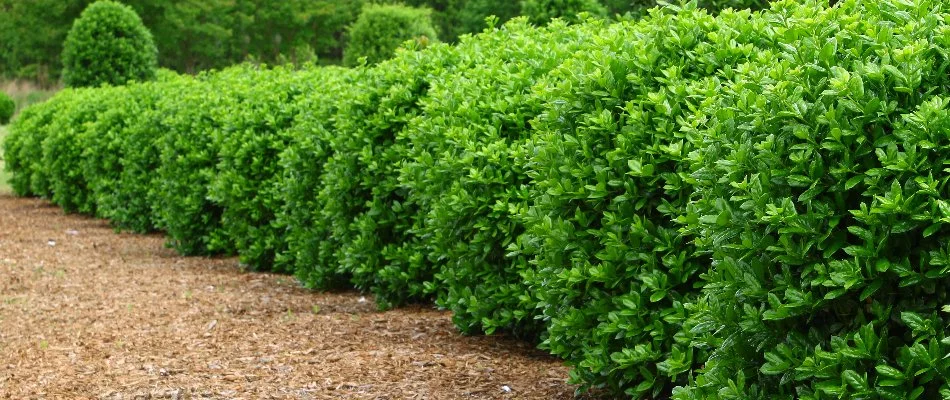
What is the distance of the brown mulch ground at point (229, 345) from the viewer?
15.6 feet

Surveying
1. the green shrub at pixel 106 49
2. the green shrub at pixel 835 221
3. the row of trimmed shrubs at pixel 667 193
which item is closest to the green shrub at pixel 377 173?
the row of trimmed shrubs at pixel 667 193

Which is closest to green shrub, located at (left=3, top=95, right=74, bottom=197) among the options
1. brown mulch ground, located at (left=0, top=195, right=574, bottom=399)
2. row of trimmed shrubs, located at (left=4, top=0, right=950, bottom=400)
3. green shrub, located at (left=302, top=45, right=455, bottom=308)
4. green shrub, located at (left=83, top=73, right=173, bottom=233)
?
green shrub, located at (left=83, top=73, right=173, bottom=233)

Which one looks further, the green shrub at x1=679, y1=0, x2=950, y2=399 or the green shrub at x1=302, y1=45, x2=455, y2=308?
the green shrub at x1=302, y1=45, x2=455, y2=308

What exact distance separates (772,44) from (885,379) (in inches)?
62.7

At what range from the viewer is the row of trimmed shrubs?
104 inches

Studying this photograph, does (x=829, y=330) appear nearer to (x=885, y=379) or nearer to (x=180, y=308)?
(x=885, y=379)

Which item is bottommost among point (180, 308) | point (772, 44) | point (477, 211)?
point (180, 308)

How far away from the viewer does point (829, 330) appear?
281cm

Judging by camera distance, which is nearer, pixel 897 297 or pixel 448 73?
pixel 897 297

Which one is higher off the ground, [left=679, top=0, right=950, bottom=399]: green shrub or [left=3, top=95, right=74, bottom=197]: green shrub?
[left=679, top=0, right=950, bottom=399]: green shrub

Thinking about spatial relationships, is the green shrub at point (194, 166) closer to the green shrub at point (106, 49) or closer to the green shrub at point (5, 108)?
the green shrub at point (106, 49)

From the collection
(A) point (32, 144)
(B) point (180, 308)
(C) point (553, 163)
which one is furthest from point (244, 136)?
(A) point (32, 144)

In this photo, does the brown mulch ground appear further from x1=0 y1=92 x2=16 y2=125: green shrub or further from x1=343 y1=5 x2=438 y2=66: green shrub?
x1=0 y1=92 x2=16 y2=125: green shrub

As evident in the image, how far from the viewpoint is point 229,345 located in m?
5.69
